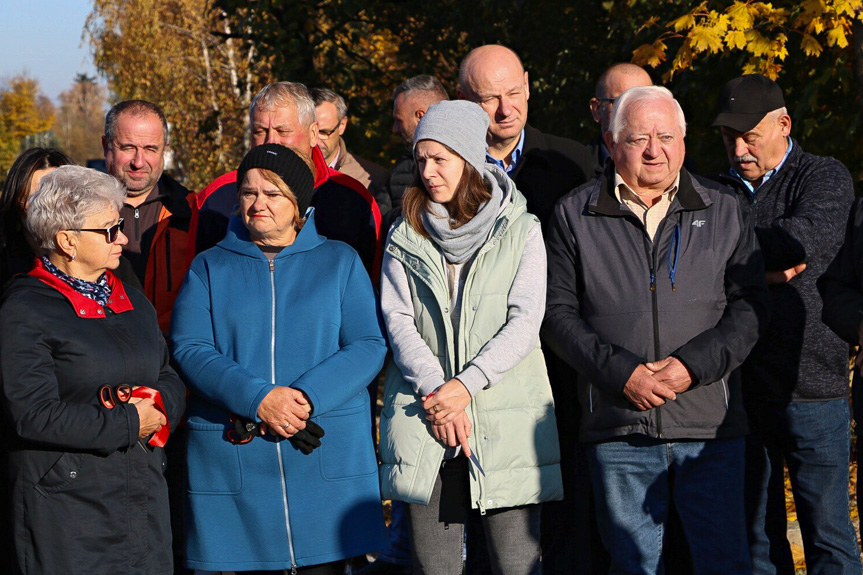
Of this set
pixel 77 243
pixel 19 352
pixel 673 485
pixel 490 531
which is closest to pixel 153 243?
pixel 77 243

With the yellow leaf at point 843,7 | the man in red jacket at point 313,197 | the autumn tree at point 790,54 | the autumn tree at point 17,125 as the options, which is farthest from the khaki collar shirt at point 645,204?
the autumn tree at point 17,125

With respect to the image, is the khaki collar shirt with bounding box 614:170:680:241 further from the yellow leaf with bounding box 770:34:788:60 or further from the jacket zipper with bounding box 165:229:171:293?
the yellow leaf with bounding box 770:34:788:60

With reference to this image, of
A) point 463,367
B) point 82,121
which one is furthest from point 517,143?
point 82,121

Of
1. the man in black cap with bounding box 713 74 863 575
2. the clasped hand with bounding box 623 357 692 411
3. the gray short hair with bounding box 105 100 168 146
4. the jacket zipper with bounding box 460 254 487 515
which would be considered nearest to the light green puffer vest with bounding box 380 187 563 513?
the jacket zipper with bounding box 460 254 487 515

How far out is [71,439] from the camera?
11.8 feet

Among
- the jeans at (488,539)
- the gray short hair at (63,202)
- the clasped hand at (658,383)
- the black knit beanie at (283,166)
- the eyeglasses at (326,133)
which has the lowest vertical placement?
the jeans at (488,539)

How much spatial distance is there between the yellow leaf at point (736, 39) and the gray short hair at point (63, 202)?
412 cm

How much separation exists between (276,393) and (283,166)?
932mm

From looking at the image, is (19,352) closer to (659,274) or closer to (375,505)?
(375,505)

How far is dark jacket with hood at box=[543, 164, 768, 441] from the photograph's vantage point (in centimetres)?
410

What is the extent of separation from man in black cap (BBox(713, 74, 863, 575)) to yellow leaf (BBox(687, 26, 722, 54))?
1713 mm

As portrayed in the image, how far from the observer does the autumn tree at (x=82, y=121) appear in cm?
8969

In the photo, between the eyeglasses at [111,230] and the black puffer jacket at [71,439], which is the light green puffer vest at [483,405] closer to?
the black puffer jacket at [71,439]

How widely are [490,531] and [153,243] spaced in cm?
204
